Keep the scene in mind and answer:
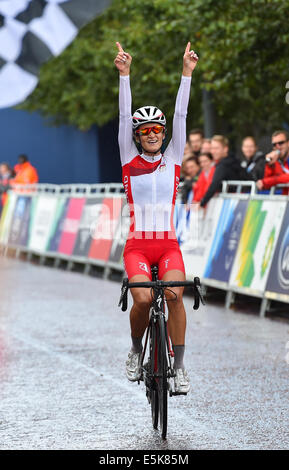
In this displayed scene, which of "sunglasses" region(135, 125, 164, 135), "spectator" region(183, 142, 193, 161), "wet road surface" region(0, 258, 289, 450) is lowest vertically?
"wet road surface" region(0, 258, 289, 450)

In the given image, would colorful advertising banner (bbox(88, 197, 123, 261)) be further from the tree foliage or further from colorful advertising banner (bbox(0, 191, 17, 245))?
colorful advertising banner (bbox(0, 191, 17, 245))

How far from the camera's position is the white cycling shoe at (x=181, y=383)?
6652mm

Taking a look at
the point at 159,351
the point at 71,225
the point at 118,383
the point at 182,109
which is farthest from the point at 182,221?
the point at 159,351

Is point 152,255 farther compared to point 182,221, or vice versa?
point 182,221

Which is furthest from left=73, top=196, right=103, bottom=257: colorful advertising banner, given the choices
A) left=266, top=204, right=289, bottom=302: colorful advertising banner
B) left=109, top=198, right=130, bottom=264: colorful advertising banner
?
left=266, top=204, right=289, bottom=302: colorful advertising banner

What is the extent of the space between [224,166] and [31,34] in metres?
9.29

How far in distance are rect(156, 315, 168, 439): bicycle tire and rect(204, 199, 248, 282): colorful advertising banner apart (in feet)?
23.9

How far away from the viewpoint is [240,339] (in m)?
10.9

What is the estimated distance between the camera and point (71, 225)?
20.4 metres

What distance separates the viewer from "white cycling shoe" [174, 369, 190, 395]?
6.65m

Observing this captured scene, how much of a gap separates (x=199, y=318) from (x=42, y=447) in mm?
6691

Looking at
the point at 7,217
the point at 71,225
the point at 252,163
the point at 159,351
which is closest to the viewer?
the point at 159,351

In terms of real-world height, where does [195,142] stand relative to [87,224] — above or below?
above

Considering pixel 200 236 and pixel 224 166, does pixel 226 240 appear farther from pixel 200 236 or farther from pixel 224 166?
pixel 224 166
